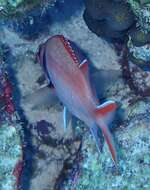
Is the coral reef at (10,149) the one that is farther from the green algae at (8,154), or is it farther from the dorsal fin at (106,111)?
the dorsal fin at (106,111)

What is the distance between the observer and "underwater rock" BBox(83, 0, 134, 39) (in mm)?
3750

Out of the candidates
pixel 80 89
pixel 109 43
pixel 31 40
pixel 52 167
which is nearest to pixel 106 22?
pixel 109 43

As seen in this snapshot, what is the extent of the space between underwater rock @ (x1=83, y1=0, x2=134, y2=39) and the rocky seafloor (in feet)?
1.69

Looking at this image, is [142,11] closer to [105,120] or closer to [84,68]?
[84,68]

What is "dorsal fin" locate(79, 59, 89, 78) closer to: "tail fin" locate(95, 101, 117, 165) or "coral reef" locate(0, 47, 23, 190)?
"tail fin" locate(95, 101, 117, 165)

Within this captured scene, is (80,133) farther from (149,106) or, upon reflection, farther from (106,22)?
A: (106,22)

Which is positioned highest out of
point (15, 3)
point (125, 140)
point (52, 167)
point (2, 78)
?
point (15, 3)

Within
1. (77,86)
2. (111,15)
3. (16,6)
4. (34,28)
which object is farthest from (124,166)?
(34,28)

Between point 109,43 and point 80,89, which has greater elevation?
point 80,89

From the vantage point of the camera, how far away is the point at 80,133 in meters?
4.55

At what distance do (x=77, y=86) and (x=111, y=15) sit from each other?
140 centimetres

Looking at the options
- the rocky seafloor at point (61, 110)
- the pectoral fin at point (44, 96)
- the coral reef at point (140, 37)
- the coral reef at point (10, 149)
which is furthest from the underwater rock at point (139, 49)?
the coral reef at point (10, 149)

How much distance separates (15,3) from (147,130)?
177cm

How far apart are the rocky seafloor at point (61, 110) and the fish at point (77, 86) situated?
66 centimetres
